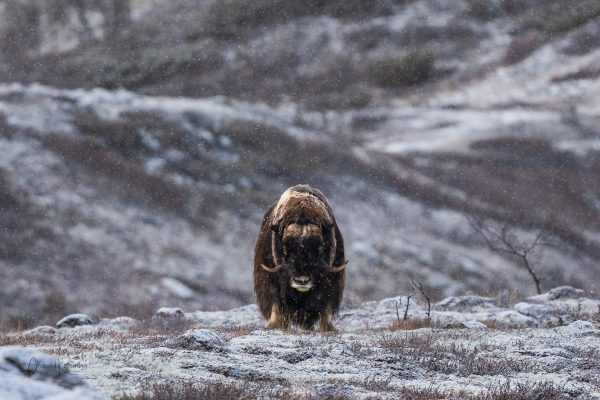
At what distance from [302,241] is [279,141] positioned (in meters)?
28.6

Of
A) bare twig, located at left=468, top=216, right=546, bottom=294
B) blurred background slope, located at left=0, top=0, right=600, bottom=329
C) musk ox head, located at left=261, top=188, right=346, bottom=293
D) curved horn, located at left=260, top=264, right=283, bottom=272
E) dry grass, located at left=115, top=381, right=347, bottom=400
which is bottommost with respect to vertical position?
dry grass, located at left=115, top=381, right=347, bottom=400

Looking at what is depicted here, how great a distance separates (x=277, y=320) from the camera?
42.9ft

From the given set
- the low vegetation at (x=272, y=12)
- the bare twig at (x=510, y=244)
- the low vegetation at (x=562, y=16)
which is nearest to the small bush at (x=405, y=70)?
the low vegetation at (x=272, y=12)

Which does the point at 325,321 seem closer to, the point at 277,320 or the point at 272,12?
the point at 277,320

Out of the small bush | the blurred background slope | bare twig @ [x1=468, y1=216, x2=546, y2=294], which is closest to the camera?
bare twig @ [x1=468, y1=216, x2=546, y2=294]

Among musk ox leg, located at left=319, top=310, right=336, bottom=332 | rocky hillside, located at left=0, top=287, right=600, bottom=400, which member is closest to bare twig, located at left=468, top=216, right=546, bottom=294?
rocky hillside, located at left=0, top=287, right=600, bottom=400

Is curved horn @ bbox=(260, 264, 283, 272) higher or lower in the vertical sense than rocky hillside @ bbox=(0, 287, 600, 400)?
higher

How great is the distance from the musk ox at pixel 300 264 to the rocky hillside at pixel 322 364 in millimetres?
843

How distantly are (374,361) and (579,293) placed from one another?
35.6ft

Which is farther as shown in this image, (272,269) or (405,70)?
(405,70)

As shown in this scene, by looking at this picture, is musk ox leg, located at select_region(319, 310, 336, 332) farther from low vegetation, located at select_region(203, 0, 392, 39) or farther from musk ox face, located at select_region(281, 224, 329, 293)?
low vegetation, located at select_region(203, 0, 392, 39)

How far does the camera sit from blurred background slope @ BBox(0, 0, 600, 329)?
3039 centimetres

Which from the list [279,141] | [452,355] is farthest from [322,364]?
[279,141]

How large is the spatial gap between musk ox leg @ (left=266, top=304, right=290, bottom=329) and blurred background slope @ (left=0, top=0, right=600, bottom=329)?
8799 mm
